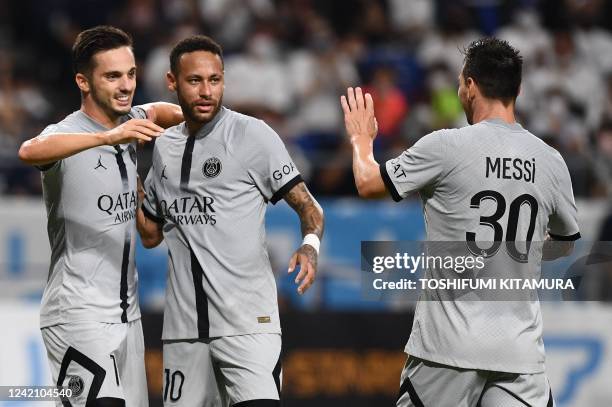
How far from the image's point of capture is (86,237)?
613 cm

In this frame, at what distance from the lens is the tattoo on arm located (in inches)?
247

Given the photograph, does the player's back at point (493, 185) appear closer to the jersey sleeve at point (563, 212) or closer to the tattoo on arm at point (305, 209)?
the jersey sleeve at point (563, 212)

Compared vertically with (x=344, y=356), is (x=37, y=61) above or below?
above

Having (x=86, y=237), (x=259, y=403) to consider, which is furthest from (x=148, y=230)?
(x=259, y=403)

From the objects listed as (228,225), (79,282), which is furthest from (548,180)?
(79,282)

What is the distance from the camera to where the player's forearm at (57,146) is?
572 centimetres

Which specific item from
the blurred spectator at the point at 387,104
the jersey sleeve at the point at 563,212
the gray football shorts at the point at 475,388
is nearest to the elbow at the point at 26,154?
the gray football shorts at the point at 475,388

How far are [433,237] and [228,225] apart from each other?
3.64 ft

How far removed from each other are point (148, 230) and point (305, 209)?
35.0 inches

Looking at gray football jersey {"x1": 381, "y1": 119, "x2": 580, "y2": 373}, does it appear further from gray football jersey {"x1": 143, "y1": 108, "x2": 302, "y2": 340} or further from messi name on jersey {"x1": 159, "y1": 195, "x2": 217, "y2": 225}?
messi name on jersey {"x1": 159, "y1": 195, "x2": 217, "y2": 225}

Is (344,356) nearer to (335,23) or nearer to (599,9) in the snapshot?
(335,23)

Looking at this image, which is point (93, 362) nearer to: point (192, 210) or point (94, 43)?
point (192, 210)

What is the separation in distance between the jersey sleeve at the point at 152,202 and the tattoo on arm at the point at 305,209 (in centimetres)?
72

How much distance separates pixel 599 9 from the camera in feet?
48.8
